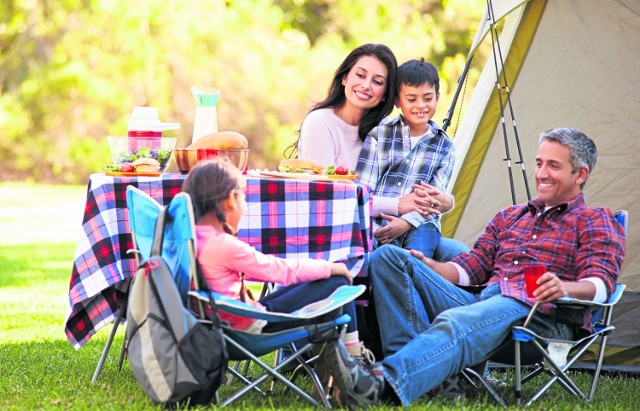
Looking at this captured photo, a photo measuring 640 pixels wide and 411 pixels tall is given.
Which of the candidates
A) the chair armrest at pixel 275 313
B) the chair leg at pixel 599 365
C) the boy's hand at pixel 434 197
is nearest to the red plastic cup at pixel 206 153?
the chair armrest at pixel 275 313

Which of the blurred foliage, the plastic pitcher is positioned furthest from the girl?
the blurred foliage

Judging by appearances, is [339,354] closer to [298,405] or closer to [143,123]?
[298,405]

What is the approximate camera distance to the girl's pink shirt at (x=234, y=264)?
299cm

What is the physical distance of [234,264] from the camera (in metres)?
2.99

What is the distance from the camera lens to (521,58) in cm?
484

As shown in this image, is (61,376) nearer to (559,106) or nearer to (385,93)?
(385,93)

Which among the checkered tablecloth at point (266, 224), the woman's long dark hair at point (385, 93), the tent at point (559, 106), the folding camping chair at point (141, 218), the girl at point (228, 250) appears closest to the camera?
the girl at point (228, 250)

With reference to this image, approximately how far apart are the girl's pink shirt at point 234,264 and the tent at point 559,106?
167cm

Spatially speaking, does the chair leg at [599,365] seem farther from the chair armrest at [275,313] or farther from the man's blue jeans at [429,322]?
the chair armrest at [275,313]

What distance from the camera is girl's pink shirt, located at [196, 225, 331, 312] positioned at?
2986mm

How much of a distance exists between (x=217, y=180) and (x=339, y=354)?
63 cm

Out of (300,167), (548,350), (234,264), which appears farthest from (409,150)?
(234,264)

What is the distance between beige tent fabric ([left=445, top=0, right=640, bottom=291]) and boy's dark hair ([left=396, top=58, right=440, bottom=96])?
3.43 ft

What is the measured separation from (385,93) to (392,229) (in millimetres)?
584
